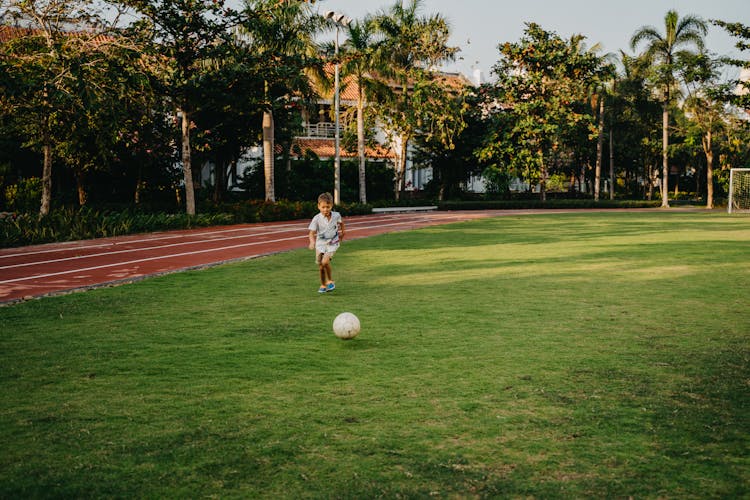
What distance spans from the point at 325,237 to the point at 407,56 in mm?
33103

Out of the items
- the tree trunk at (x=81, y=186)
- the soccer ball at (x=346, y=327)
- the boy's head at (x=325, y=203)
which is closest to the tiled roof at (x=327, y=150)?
the tree trunk at (x=81, y=186)

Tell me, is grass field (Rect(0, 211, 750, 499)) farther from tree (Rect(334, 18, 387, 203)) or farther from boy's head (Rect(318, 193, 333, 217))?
tree (Rect(334, 18, 387, 203))

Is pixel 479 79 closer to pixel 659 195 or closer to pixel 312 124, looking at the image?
pixel 659 195

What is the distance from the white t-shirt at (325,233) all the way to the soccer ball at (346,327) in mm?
3562

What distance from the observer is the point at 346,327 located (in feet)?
22.6

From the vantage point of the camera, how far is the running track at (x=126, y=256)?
11797mm

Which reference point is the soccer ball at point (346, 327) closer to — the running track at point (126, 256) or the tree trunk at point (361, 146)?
the running track at point (126, 256)

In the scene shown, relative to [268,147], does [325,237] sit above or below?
below

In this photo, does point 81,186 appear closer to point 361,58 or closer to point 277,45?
point 277,45

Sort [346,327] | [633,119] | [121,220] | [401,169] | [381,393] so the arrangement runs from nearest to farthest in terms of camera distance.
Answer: [381,393] < [346,327] < [121,220] < [401,169] < [633,119]

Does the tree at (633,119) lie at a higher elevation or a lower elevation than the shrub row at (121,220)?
higher

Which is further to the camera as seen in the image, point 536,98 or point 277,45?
point 536,98

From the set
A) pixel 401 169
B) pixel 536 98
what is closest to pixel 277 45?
pixel 401 169

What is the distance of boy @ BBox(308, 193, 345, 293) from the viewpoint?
33.8 feet
